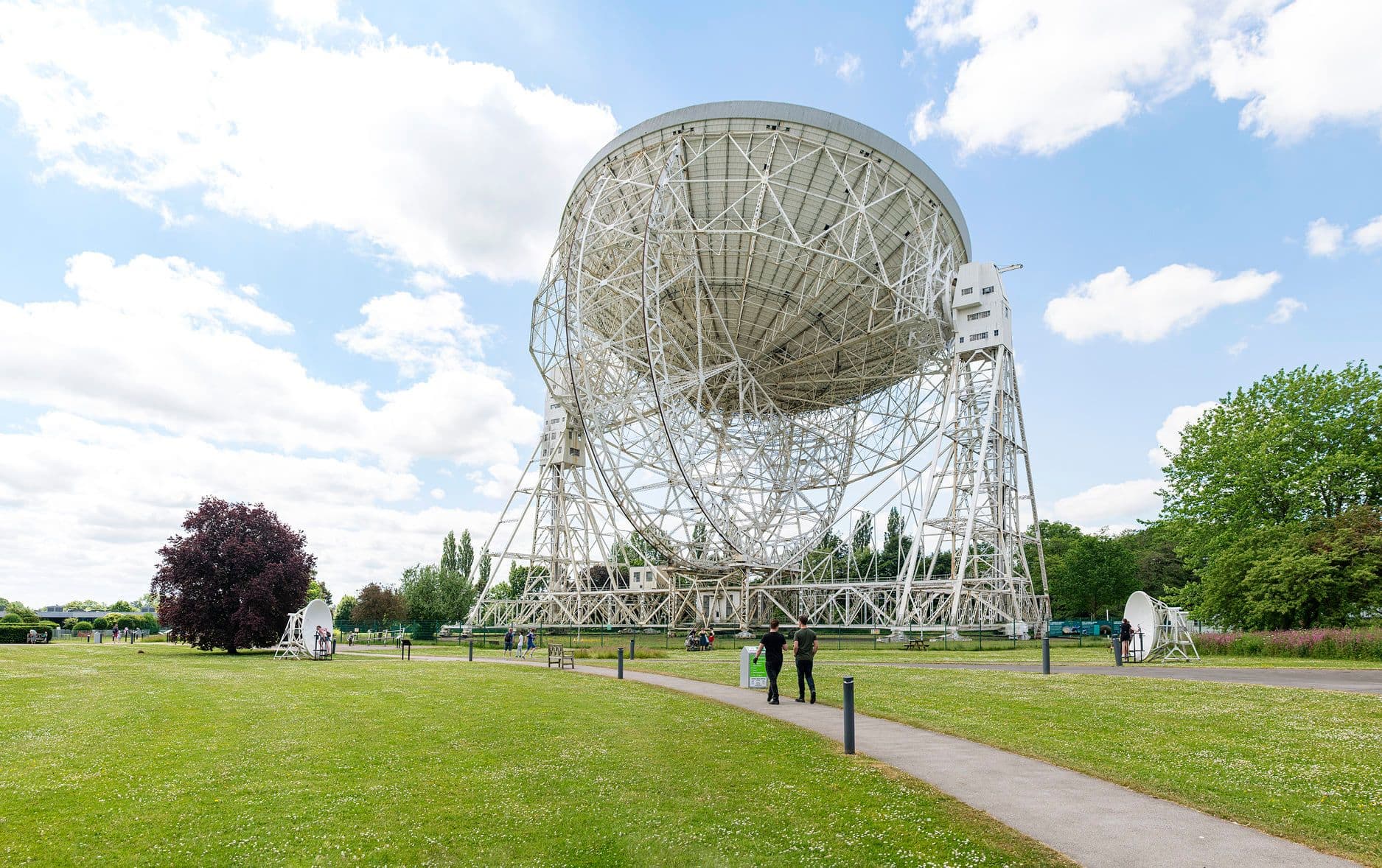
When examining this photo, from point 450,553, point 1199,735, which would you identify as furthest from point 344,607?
point 1199,735

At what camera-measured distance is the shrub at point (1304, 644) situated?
22781 millimetres

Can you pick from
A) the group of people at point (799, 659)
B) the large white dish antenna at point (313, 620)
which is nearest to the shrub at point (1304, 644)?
the group of people at point (799, 659)

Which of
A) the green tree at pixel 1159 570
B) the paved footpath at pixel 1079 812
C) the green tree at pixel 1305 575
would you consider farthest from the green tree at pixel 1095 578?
the paved footpath at pixel 1079 812

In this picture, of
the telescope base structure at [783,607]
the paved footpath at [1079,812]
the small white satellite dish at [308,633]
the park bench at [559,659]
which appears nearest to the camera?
the paved footpath at [1079,812]

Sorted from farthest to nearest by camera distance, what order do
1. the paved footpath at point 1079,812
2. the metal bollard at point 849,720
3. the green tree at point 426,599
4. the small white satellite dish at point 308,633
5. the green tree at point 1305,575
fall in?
1. the green tree at point 426,599
2. the small white satellite dish at point 308,633
3. the green tree at point 1305,575
4. the metal bollard at point 849,720
5. the paved footpath at point 1079,812

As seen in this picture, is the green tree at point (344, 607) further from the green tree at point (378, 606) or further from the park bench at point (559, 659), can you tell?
the park bench at point (559, 659)

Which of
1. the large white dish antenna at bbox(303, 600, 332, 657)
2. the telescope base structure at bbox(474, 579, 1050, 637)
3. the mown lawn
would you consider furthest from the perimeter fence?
the large white dish antenna at bbox(303, 600, 332, 657)

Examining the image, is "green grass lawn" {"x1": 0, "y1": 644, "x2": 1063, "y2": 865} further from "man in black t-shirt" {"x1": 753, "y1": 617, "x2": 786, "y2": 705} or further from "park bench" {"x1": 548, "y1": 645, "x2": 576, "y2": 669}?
"park bench" {"x1": 548, "y1": 645, "x2": 576, "y2": 669}

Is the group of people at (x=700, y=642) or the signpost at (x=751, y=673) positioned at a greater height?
the signpost at (x=751, y=673)

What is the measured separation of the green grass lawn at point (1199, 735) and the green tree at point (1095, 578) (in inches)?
2083

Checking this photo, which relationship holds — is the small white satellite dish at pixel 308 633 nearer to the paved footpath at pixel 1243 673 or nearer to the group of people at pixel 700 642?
the group of people at pixel 700 642

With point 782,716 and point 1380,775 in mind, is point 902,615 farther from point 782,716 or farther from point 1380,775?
point 1380,775

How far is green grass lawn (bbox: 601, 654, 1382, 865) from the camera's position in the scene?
6938mm

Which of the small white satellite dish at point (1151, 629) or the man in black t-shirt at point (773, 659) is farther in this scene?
the small white satellite dish at point (1151, 629)
